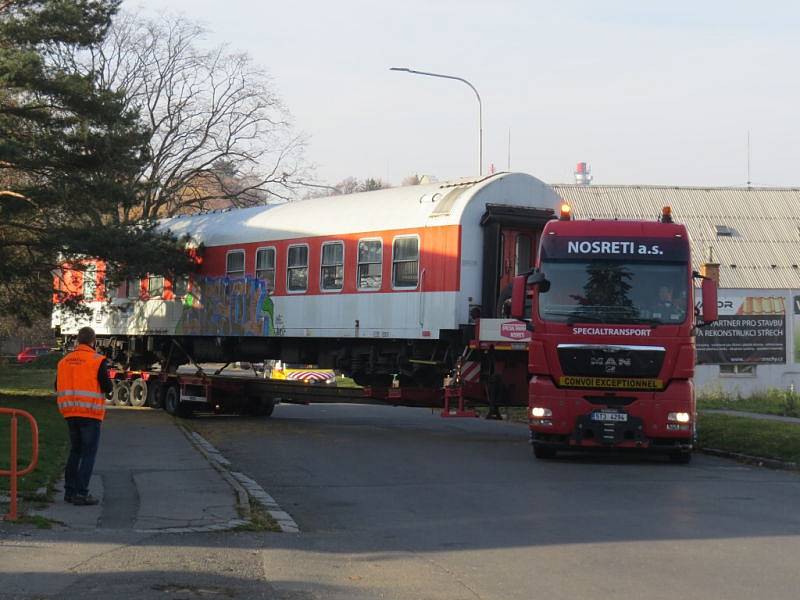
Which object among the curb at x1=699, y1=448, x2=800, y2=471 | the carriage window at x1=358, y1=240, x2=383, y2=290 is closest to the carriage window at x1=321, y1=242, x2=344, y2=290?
the carriage window at x1=358, y1=240, x2=383, y2=290

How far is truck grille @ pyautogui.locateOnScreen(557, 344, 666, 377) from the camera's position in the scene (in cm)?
1652

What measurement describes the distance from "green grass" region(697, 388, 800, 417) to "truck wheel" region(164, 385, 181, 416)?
12100mm

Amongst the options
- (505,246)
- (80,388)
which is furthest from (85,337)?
(505,246)

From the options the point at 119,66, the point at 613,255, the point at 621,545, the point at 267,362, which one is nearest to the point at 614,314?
the point at 613,255

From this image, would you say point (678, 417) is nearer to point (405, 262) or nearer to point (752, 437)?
point (752, 437)

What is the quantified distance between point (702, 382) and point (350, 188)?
266 ft

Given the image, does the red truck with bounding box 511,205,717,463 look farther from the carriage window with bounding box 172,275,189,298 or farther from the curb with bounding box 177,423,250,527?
the carriage window with bounding box 172,275,189,298

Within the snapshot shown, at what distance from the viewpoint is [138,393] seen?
30594 millimetres

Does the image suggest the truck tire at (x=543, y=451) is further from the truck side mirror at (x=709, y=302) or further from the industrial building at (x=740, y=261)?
the industrial building at (x=740, y=261)

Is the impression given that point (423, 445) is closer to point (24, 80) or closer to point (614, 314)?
point (614, 314)

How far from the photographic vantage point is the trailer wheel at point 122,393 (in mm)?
31219

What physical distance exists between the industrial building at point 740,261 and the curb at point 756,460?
12.7 meters

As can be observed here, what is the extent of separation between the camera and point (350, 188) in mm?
111500

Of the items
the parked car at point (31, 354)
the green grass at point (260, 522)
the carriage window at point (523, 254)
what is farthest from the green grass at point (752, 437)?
the parked car at point (31, 354)
